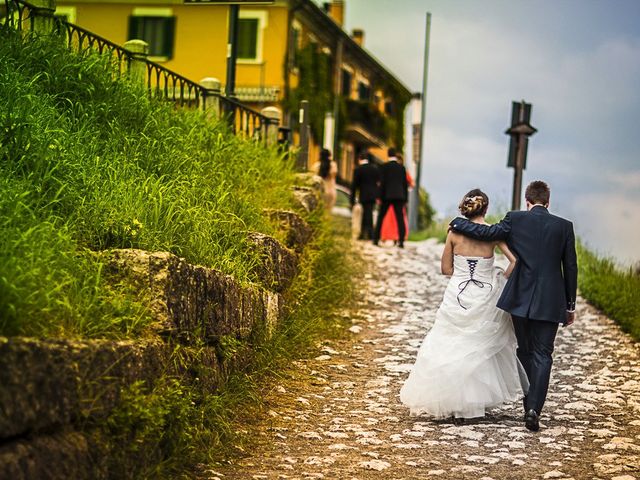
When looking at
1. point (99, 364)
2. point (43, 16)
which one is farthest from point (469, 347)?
point (43, 16)

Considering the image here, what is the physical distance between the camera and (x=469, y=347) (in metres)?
11.0

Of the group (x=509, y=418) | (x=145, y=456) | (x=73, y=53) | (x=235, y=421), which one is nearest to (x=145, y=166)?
(x=73, y=53)

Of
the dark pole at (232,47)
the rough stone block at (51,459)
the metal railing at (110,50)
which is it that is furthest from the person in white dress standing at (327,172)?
the rough stone block at (51,459)

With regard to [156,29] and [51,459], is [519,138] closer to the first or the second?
[51,459]

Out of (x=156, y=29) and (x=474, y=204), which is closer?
(x=474, y=204)

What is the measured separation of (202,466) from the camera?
878cm

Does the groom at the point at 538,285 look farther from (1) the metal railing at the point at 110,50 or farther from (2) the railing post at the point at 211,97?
(2) the railing post at the point at 211,97

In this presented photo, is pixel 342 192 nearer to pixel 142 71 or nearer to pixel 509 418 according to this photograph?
pixel 142 71

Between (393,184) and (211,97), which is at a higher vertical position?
(211,97)

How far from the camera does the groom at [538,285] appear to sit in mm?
10789

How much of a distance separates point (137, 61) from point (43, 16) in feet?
7.91

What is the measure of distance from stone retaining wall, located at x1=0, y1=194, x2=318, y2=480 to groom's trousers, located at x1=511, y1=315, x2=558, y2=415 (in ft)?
8.95

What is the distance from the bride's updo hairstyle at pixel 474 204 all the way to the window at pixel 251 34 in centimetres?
3186

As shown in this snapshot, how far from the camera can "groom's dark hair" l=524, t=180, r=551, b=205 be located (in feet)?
36.5
